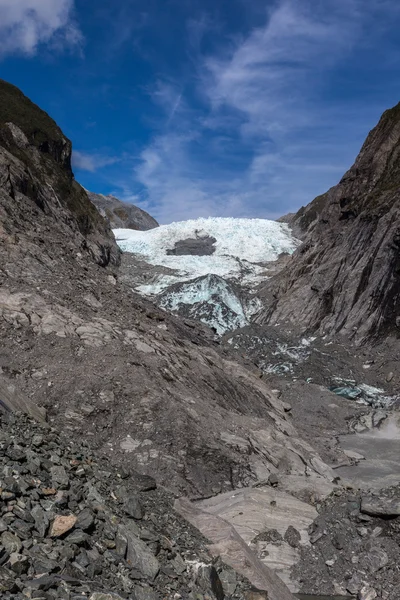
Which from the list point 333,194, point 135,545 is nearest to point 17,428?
point 135,545

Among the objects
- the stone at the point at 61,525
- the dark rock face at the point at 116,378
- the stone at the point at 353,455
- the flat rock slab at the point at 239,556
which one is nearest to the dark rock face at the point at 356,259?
the stone at the point at 353,455

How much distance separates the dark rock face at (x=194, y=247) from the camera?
80750 mm

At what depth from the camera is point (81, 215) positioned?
142ft

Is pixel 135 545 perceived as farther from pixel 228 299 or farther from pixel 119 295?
pixel 228 299

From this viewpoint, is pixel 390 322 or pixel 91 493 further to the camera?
pixel 390 322

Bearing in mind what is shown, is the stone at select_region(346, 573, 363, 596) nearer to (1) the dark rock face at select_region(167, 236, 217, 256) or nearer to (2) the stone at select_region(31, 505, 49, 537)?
(2) the stone at select_region(31, 505, 49, 537)

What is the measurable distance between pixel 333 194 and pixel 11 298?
40.6 m

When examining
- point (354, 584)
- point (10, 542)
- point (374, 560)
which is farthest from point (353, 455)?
point (10, 542)

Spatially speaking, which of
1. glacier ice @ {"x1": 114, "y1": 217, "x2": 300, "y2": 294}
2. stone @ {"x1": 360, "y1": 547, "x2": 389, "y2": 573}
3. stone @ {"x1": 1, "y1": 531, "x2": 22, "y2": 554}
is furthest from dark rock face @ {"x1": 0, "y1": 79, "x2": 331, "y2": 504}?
glacier ice @ {"x1": 114, "y1": 217, "x2": 300, "y2": 294}

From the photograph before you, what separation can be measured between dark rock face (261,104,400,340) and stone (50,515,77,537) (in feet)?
101

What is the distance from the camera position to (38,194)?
25.9m

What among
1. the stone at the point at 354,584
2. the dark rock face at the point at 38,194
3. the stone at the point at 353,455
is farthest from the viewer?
the stone at the point at 353,455

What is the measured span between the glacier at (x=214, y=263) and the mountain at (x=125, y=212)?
26.8 m

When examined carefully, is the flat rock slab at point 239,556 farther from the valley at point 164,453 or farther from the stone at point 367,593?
the stone at point 367,593
